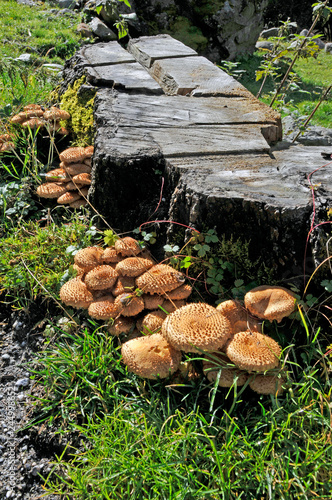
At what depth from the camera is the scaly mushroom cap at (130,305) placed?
8.23 feet

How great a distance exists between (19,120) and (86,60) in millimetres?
1041

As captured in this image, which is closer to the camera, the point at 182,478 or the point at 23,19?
the point at 182,478

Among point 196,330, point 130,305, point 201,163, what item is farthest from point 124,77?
point 196,330

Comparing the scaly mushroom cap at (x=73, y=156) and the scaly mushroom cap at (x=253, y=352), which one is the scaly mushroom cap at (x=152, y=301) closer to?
the scaly mushroom cap at (x=253, y=352)

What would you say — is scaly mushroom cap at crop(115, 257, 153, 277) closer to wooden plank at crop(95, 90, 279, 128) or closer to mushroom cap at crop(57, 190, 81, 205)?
mushroom cap at crop(57, 190, 81, 205)

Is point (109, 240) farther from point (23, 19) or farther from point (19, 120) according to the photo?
point (23, 19)

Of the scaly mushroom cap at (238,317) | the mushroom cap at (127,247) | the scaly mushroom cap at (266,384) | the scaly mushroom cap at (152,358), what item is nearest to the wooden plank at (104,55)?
the mushroom cap at (127,247)

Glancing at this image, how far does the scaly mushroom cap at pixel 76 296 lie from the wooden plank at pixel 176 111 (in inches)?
57.4

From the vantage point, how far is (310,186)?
8.30 ft

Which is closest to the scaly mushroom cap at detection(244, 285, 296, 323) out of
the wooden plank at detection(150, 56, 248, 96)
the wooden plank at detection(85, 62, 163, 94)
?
the wooden plank at detection(150, 56, 248, 96)

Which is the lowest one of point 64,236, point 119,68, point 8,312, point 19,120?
point 8,312

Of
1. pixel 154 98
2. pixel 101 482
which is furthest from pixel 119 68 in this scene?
pixel 101 482

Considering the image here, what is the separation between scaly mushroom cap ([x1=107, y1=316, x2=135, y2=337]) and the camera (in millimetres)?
2572

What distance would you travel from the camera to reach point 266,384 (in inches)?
85.0
